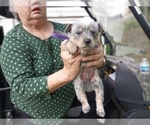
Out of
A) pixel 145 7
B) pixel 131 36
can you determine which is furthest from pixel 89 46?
pixel 131 36

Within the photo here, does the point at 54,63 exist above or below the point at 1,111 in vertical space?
above

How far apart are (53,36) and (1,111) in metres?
0.66

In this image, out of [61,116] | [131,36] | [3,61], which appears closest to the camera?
[3,61]

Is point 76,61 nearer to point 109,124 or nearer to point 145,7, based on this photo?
point 109,124

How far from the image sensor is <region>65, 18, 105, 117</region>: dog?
3.52 feet

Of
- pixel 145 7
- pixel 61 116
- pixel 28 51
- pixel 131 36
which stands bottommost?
pixel 61 116

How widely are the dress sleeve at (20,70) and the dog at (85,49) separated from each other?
0.45ft

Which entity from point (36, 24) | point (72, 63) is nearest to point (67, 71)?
point (72, 63)

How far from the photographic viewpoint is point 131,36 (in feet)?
7.25

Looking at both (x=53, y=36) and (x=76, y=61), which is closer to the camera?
(x=76, y=61)

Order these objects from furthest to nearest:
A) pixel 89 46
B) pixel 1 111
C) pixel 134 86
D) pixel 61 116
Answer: pixel 1 111, pixel 134 86, pixel 61 116, pixel 89 46

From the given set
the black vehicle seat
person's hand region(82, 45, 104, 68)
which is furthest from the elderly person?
the black vehicle seat

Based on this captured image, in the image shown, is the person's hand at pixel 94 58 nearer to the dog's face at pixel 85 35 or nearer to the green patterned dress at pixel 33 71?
the dog's face at pixel 85 35

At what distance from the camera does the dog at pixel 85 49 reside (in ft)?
3.52
